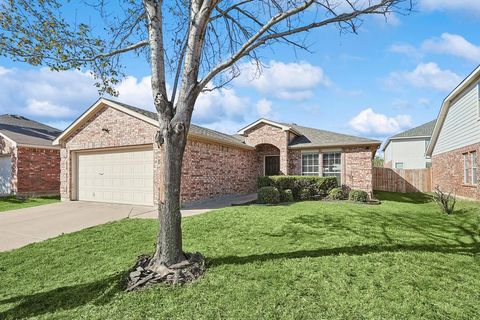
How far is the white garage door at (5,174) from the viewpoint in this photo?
1611cm

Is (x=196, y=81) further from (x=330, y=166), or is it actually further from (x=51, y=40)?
(x=330, y=166)

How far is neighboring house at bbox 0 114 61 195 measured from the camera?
15.8 m

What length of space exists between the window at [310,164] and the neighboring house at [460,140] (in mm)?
6960

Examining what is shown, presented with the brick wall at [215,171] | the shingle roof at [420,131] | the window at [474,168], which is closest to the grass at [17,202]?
the brick wall at [215,171]

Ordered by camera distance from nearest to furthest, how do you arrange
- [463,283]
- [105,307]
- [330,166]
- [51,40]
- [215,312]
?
[215,312], [105,307], [463,283], [51,40], [330,166]

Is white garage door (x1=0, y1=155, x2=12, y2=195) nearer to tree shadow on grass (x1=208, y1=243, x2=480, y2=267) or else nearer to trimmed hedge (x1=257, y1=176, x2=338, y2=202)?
trimmed hedge (x1=257, y1=176, x2=338, y2=202)

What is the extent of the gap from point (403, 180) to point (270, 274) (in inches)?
739

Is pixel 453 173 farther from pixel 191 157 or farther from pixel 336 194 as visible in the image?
pixel 191 157

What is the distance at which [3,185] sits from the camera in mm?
16328

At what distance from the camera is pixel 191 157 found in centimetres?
1162

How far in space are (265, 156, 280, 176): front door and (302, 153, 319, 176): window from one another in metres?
2.00

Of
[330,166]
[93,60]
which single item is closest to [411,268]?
[93,60]

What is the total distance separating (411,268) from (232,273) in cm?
295

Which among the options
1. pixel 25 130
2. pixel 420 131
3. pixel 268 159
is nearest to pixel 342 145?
pixel 268 159
